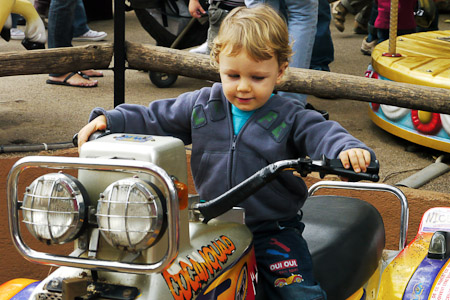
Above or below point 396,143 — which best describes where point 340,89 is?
above

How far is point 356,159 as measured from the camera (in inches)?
57.2

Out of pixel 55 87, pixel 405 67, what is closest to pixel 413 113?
pixel 405 67

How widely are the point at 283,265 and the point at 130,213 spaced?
1.95 ft

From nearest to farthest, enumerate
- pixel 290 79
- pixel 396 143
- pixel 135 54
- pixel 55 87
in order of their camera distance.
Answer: pixel 290 79 < pixel 135 54 < pixel 396 143 < pixel 55 87

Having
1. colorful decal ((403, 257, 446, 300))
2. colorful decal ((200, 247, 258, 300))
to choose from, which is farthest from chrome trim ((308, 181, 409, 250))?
colorful decal ((200, 247, 258, 300))

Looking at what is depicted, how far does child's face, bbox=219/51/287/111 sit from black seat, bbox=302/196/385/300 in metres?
0.43

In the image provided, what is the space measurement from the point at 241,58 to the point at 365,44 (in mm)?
5850

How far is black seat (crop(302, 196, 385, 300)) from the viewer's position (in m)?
1.81

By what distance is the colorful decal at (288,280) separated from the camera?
5.50ft

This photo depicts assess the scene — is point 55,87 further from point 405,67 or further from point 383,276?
point 383,276

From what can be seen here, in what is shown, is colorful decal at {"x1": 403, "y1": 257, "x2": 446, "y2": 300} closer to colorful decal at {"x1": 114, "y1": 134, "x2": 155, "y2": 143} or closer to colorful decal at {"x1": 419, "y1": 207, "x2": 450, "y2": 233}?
colorful decal at {"x1": 419, "y1": 207, "x2": 450, "y2": 233}

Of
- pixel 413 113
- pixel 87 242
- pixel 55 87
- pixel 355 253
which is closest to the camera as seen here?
pixel 87 242

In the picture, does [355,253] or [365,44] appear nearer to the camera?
[355,253]

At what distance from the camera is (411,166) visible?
13.5ft
